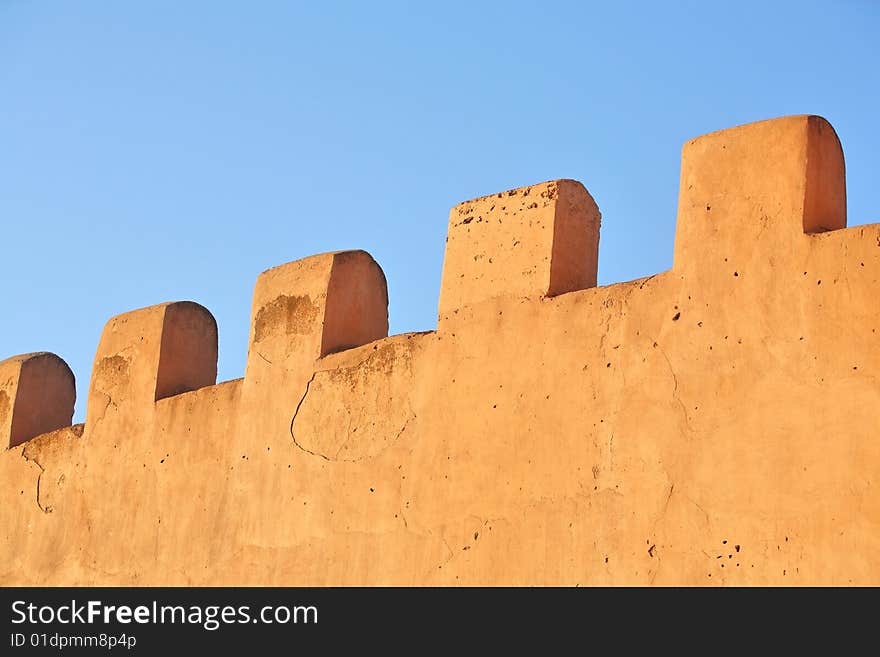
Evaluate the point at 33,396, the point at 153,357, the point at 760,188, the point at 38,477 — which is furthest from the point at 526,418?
the point at 33,396

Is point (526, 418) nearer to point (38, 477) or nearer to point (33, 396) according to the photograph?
point (38, 477)

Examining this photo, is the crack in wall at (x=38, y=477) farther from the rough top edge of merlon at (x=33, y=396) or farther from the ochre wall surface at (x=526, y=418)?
the rough top edge of merlon at (x=33, y=396)

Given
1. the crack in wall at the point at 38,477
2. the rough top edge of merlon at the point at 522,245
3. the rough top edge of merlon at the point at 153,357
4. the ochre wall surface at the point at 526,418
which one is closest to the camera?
the ochre wall surface at the point at 526,418

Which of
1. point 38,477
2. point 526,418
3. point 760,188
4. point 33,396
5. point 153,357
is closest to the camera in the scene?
point 760,188

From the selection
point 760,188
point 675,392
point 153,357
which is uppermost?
point 153,357

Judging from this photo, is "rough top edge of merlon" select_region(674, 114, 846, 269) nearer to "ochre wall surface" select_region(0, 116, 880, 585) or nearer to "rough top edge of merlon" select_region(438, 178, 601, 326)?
Result: "ochre wall surface" select_region(0, 116, 880, 585)

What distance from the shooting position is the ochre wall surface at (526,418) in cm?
470

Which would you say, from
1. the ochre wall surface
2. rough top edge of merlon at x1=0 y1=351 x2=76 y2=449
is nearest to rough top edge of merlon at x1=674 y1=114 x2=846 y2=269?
the ochre wall surface

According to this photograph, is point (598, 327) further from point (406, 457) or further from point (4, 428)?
point (4, 428)

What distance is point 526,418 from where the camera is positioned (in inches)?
217

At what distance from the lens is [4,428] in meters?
7.96

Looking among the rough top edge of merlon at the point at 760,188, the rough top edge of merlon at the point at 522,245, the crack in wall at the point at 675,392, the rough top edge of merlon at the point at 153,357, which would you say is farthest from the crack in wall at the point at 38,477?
the rough top edge of merlon at the point at 760,188

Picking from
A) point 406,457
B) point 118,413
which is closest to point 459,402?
point 406,457
